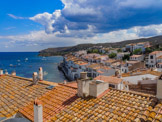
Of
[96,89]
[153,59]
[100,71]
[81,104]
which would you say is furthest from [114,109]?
[153,59]

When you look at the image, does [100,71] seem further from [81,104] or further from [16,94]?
[81,104]

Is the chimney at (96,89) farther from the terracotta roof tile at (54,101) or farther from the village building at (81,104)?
the terracotta roof tile at (54,101)

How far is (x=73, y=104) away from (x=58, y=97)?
1588mm

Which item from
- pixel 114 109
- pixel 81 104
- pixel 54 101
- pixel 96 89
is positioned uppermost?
pixel 96 89

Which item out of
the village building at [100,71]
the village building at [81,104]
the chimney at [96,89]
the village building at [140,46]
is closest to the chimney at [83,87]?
the village building at [81,104]

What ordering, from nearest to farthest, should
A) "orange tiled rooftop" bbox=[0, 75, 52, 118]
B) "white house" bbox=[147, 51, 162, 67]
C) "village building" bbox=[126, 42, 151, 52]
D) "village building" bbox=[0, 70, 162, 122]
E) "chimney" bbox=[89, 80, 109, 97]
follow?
"village building" bbox=[0, 70, 162, 122], "chimney" bbox=[89, 80, 109, 97], "orange tiled rooftop" bbox=[0, 75, 52, 118], "white house" bbox=[147, 51, 162, 67], "village building" bbox=[126, 42, 151, 52]

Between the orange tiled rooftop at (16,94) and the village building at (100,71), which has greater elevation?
the orange tiled rooftop at (16,94)

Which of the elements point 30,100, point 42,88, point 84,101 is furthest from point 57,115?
point 42,88

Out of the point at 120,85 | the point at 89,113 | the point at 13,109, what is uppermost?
the point at 89,113

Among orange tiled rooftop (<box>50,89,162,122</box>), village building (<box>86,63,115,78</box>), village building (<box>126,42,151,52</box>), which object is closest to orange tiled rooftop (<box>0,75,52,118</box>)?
orange tiled rooftop (<box>50,89,162,122</box>)

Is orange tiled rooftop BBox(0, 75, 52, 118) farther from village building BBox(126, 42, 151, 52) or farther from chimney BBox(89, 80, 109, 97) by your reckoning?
village building BBox(126, 42, 151, 52)

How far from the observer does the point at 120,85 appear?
67.1 ft

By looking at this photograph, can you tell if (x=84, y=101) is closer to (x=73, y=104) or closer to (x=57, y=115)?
(x=73, y=104)

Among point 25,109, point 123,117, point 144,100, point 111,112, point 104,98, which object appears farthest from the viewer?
point 25,109
